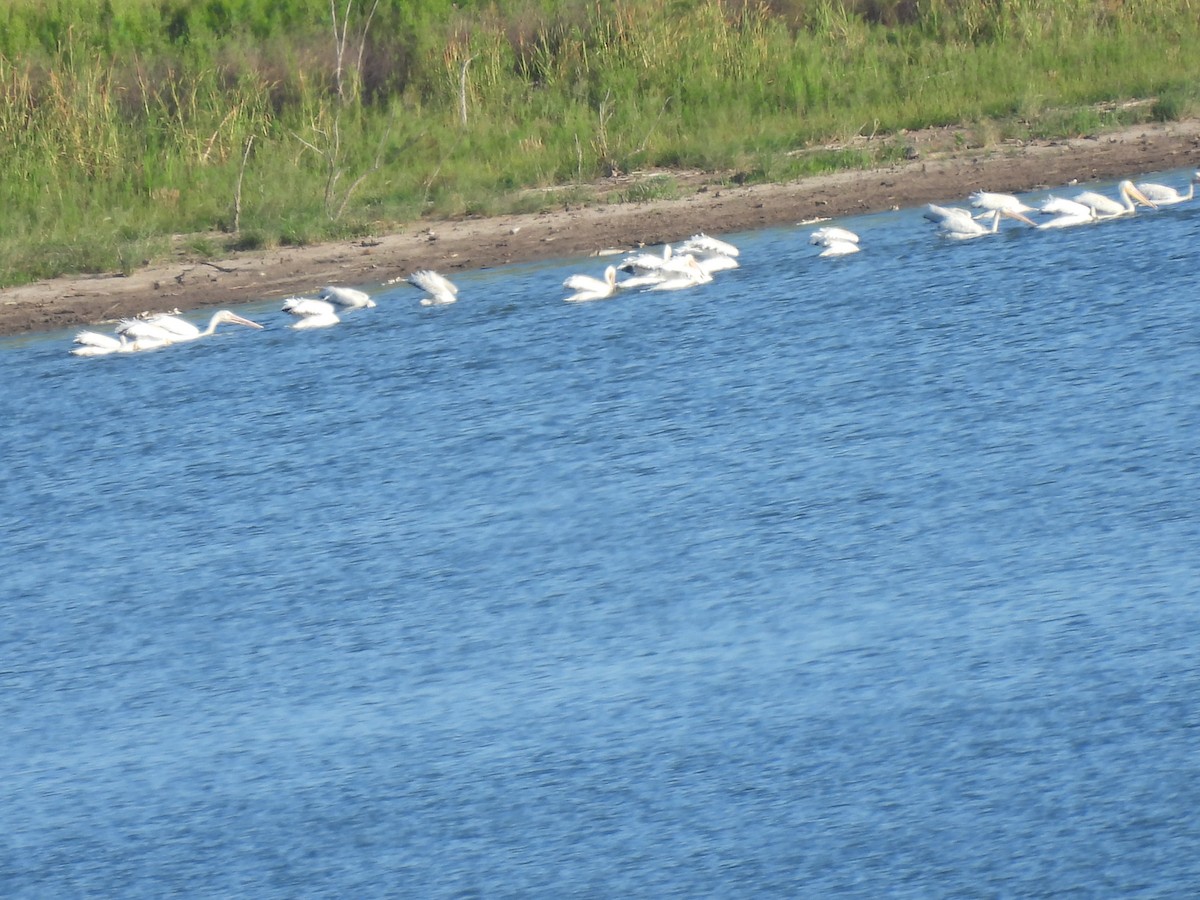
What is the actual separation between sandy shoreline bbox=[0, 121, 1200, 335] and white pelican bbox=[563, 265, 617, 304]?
1.57 meters

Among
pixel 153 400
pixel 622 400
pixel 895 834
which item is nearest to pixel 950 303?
pixel 622 400

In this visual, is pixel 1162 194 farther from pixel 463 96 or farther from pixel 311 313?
pixel 463 96

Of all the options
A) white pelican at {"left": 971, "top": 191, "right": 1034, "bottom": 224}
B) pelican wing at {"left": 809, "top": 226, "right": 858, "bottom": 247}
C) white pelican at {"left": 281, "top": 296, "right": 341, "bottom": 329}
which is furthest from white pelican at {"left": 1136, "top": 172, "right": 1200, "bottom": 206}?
white pelican at {"left": 281, "top": 296, "right": 341, "bottom": 329}

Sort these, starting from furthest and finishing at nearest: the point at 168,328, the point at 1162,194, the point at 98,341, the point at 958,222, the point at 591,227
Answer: the point at 591,227 < the point at 1162,194 < the point at 958,222 < the point at 168,328 < the point at 98,341

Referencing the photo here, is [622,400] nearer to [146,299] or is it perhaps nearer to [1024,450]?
[1024,450]

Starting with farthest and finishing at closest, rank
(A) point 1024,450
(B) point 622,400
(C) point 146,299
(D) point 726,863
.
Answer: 1. (C) point 146,299
2. (B) point 622,400
3. (A) point 1024,450
4. (D) point 726,863

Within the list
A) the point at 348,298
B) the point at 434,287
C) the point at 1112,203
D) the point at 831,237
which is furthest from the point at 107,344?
the point at 1112,203

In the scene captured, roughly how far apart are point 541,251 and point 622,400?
15.2 ft

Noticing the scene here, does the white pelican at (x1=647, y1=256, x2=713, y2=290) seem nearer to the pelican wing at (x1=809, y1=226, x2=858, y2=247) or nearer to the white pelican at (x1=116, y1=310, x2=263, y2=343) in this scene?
the pelican wing at (x1=809, y1=226, x2=858, y2=247)

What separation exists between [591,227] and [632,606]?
348 inches

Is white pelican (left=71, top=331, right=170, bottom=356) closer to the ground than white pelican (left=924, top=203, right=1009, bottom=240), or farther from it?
closer to the ground

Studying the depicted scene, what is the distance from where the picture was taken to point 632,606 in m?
8.45

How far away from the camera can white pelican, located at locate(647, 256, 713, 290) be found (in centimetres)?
1467

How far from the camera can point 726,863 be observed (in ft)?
20.6
